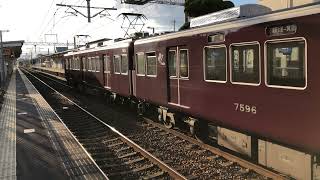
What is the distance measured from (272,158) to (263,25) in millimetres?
2538

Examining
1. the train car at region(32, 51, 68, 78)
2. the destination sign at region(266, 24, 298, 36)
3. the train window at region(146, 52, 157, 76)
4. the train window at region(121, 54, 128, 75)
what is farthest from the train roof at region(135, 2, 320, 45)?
the train car at region(32, 51, 68, 78)

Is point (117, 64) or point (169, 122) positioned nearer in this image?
point (169, 122)

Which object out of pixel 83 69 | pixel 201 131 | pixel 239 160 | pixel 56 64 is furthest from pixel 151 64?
pixel 56 64

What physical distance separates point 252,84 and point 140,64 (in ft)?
25.1

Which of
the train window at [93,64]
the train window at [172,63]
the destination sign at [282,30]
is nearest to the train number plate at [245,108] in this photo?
the destination sign at [282,30]

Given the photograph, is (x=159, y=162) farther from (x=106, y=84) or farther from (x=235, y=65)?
(x=106, y=84)

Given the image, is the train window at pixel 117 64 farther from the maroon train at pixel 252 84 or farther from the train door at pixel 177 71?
the train door at pixel 177 71

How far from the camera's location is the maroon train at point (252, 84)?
6.91m

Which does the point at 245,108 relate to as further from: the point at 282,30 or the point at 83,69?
the point at 83,69

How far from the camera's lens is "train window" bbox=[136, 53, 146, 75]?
15.1 meters

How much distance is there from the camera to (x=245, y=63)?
8.52 m

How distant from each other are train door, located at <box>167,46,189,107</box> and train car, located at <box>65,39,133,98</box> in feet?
14.6

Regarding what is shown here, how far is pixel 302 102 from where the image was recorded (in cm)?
697

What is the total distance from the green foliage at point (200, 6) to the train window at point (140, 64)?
820 inches
